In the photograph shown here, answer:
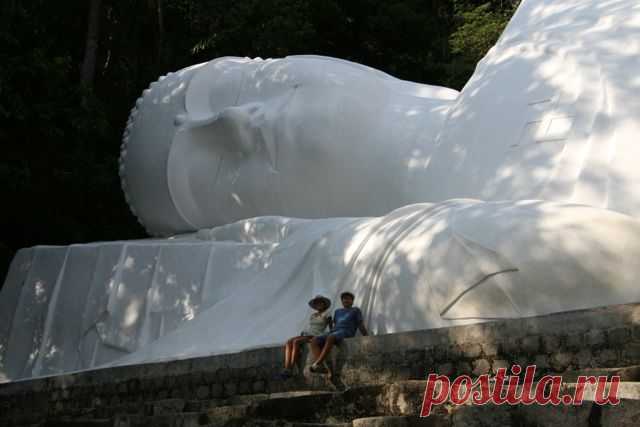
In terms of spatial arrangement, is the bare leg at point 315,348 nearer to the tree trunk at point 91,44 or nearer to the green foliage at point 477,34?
the tree trunk at point 91,44

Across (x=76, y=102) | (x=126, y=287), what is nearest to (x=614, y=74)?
(x=126, y=287)

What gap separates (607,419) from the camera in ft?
15.3

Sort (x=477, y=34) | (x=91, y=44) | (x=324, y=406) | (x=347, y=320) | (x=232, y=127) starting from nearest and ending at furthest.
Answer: (x=324, y=406), (x=347, y=320), (x=232, y=127), (x=91, y=44), (x=477, y=34)

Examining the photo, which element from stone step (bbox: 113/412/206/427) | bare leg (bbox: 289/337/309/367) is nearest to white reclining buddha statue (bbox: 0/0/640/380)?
bare leg (bbox: 289/337/309/367)

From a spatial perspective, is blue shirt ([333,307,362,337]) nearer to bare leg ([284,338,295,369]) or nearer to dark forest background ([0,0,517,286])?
bare leg ([284,338,295,369])

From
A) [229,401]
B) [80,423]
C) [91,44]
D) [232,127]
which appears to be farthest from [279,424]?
[91,44]

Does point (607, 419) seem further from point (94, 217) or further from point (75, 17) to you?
point (75, 17)

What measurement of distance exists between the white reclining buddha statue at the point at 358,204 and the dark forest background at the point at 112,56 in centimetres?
104

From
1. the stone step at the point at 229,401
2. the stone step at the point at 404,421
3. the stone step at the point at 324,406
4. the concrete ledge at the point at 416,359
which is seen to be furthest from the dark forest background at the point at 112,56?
the stone step at the point at 404,421

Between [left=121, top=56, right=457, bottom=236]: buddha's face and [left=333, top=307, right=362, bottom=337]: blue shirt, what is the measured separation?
2.93m

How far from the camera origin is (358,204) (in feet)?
35.4

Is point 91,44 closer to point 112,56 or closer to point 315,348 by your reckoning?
point 112,56

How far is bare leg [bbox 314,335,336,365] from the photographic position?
704 cm

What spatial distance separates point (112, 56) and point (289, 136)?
7.62m
